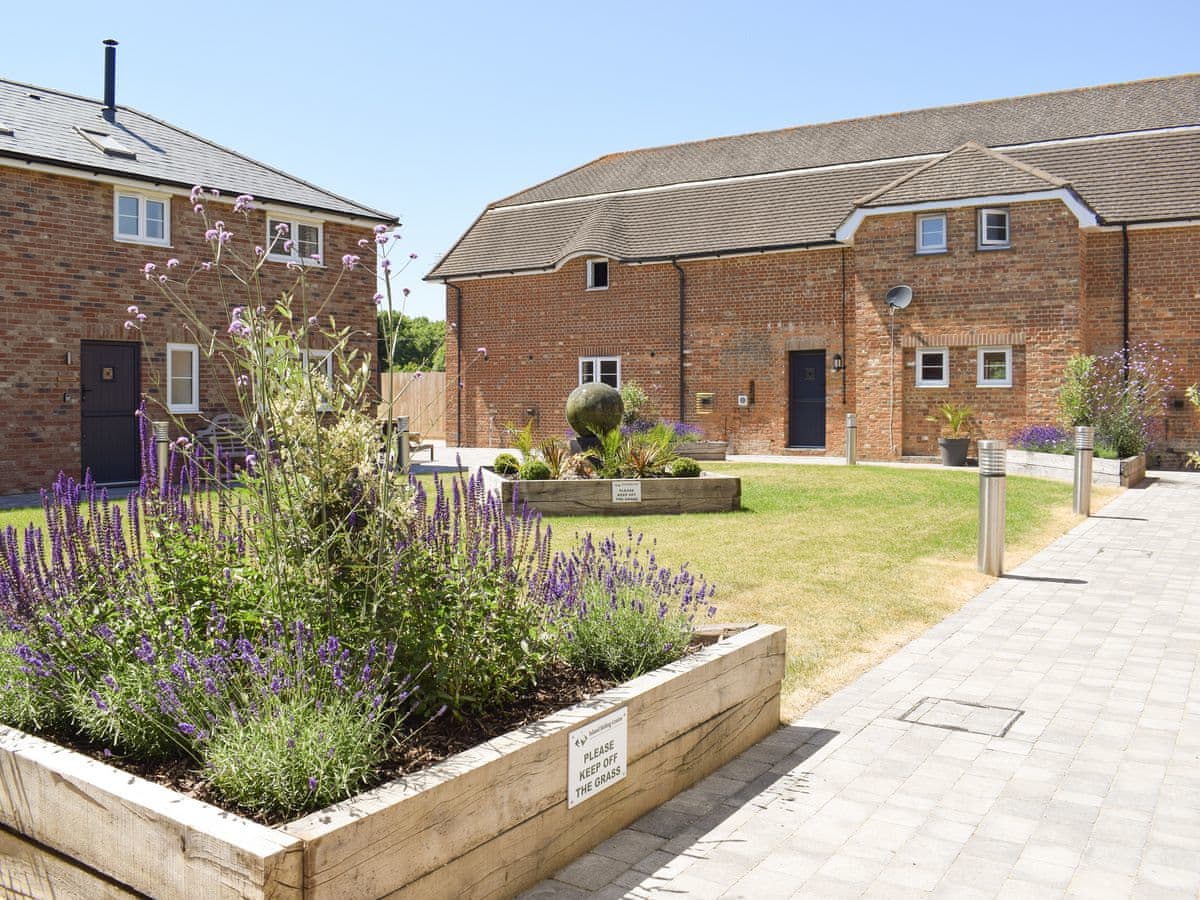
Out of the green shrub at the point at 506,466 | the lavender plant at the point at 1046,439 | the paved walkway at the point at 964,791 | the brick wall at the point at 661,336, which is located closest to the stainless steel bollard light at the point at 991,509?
the paved walkway at the point at 964,791

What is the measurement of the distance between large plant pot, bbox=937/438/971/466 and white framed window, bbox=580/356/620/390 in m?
9.24

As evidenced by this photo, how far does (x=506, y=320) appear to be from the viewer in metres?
29.7

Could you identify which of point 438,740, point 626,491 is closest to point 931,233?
point 626,491

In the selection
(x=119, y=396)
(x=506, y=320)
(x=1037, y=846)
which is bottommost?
(x=1037, y=846)

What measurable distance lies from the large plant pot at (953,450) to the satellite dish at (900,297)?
334cm

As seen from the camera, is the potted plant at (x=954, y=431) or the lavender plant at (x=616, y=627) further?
the potted plant at (x=954, y=431)

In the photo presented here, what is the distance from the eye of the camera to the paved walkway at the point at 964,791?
11.6 ft

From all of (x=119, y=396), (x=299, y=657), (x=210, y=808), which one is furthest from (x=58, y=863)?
(x=119, y=396)

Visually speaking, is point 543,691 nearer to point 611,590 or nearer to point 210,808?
point 611,590

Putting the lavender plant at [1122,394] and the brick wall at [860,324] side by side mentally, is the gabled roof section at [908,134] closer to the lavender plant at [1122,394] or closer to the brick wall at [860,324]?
the brick wall at [860,324]

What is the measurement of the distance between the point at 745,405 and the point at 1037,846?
2225 cm

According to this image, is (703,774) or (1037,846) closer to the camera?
(1037,846)

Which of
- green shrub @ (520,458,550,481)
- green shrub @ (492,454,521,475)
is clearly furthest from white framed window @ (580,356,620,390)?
green shrub @ (520,458,550,481)

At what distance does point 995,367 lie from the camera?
2264 centimetres
